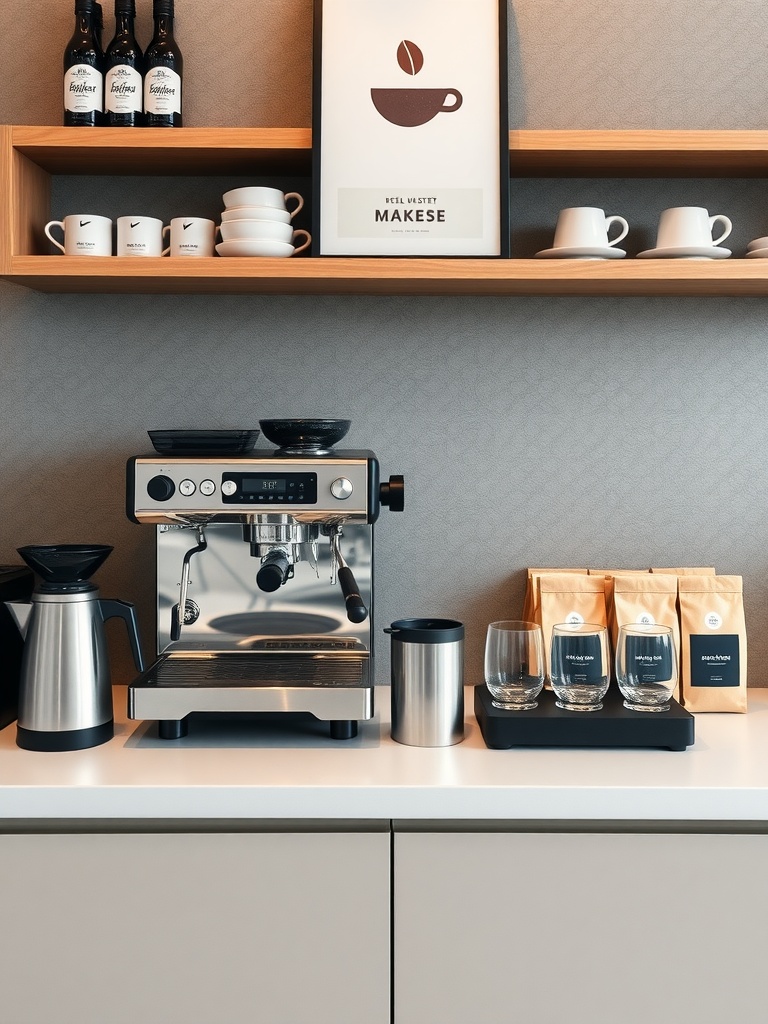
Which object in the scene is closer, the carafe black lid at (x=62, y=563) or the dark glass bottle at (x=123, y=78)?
the carafe black lid at (x=62, y=563)

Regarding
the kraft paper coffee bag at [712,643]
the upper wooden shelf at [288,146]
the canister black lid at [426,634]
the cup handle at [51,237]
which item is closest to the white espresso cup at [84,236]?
the cup handle at [51,237]

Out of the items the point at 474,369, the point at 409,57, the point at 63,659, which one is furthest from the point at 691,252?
the point at 63,659

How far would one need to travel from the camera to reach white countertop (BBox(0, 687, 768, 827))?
51.6 inches

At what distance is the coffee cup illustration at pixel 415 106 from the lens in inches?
65.9

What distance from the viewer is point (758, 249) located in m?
1.70

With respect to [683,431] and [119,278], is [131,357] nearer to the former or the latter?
[119,278]

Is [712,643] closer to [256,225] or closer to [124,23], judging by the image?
[256,225]

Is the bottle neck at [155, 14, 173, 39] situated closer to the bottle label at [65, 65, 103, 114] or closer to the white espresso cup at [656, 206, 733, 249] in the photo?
the bottle label at [65, 65, 103, 114]

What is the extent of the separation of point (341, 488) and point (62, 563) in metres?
0.47

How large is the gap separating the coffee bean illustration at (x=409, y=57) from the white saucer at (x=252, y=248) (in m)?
0.40

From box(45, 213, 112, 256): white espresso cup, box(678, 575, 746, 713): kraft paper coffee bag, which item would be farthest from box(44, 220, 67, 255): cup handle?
box(678, 575, 746, 713): kraft paper coffee bag

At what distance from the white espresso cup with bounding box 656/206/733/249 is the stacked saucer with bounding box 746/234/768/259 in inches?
2.4
